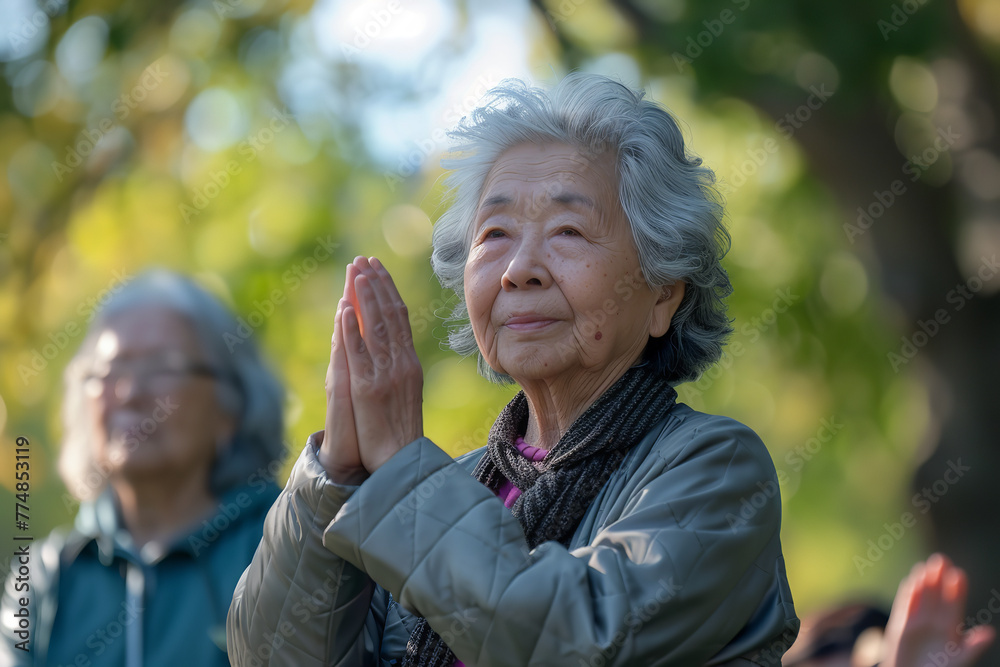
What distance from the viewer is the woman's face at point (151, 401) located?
3215 millimetres

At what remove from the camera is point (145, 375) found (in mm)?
3254

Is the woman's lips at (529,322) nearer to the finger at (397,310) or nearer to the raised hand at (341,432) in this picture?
the finger at (397,310)

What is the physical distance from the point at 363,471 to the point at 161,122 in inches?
260

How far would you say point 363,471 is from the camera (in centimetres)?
192

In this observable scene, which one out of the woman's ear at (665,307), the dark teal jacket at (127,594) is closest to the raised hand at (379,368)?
the woman's ear at (665,307)

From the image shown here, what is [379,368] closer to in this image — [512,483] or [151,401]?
[512,483]

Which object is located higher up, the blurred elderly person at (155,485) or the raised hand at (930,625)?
the raised hand at (930,625)

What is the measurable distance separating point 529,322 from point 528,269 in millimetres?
121

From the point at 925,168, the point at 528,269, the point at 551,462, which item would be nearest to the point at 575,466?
the point at 551,462

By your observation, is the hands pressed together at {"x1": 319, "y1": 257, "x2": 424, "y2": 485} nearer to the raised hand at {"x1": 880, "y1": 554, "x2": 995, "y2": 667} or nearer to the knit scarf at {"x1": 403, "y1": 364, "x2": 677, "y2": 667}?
the knit scarf at {"x1": 403, "y1": 364, "x2": 677, "y2": 667}

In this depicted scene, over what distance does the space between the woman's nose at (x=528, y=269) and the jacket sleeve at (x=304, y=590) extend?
22.1 inches

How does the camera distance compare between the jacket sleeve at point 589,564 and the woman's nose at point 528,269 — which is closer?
the jacket sleeve at point 589,564

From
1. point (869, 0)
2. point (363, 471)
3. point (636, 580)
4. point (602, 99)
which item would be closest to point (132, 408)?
point (363, 471)

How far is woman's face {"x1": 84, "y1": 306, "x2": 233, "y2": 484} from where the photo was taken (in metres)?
3.21
